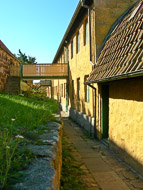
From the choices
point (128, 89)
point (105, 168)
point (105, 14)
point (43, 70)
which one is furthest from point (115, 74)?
point (43, 70)

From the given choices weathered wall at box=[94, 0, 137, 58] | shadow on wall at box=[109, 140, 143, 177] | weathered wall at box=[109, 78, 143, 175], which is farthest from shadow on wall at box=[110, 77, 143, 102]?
weathered wall at box=[94, 0, 137, 58]

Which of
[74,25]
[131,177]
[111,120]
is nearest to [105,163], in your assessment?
[131,177]

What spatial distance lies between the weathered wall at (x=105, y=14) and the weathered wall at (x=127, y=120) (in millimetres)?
2730

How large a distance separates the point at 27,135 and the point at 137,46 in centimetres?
336

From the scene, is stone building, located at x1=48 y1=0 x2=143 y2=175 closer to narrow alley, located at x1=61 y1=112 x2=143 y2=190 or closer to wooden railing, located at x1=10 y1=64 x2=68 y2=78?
narrow alley, located at x1=61 y1=112 x2=143 y2=190

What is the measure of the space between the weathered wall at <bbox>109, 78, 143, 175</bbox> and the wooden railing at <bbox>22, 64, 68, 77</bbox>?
28.3 ft

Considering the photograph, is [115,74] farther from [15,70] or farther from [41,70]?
[15,70]

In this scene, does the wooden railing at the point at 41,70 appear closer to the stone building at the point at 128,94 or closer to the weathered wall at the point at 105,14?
the weathered wall at the point at 105,14

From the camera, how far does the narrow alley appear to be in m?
4.13

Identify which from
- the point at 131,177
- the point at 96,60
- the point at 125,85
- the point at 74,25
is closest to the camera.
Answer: the point at 131,177

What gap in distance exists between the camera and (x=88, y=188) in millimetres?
3916

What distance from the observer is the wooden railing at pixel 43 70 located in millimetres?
14203

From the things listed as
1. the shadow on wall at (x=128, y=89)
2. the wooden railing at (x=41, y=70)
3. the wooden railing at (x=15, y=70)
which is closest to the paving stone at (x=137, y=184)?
the shadow on wall at (x=128, y=89)

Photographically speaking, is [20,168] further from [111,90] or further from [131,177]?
[111,90]
